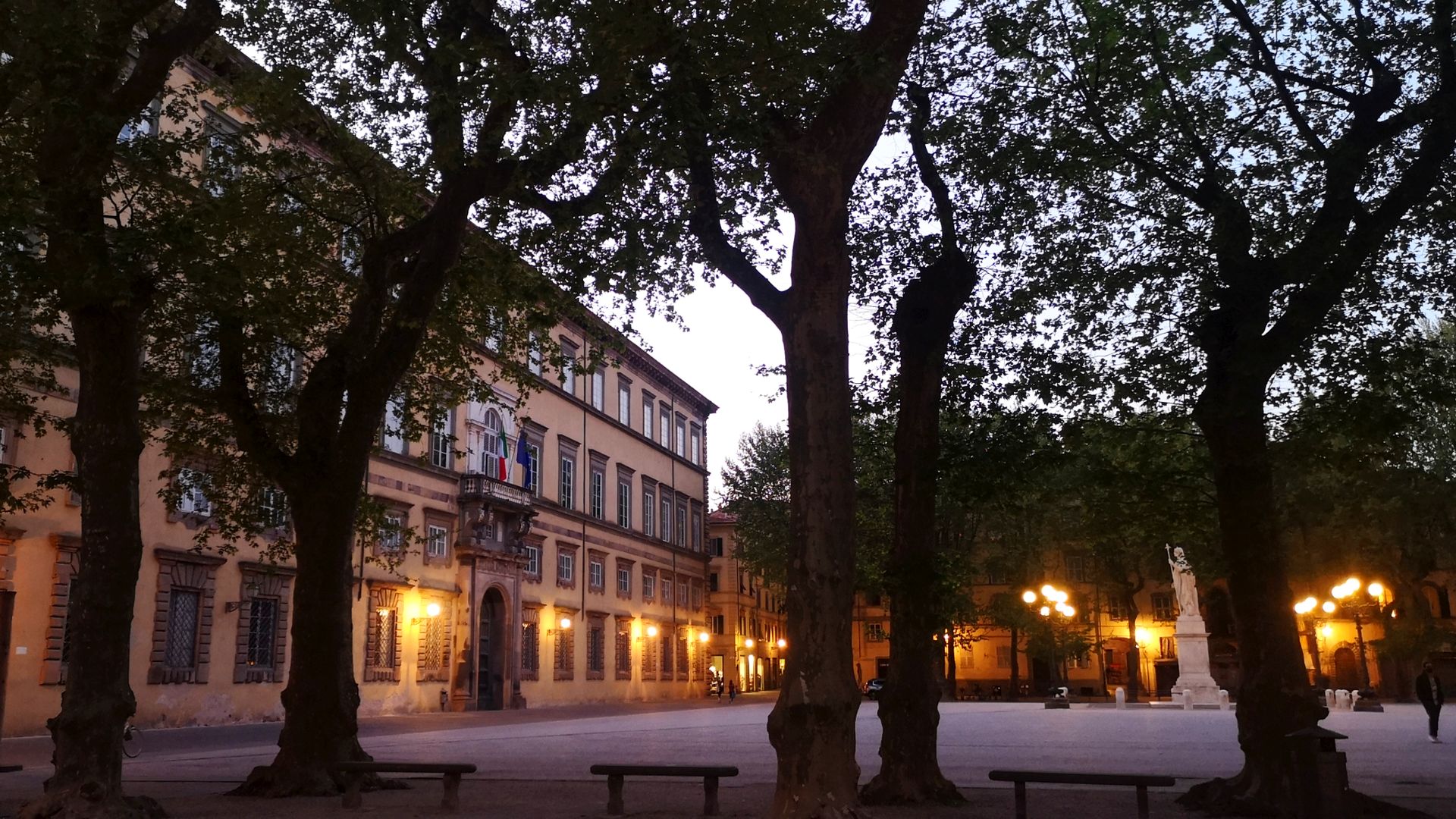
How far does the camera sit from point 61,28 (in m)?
10.4

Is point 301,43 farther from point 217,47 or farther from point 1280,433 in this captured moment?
point 1280,433

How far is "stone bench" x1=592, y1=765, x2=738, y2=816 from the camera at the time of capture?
37.2 feet

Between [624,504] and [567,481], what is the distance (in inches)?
241

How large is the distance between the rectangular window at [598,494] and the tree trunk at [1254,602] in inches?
1500

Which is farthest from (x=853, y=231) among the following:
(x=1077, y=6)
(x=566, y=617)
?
(x=566, y=617)

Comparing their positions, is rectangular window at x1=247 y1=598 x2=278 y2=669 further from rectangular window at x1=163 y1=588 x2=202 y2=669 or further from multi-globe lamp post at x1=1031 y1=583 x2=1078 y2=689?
multi-globe lamp post at x1=1031 y1=583 x2=1078 y2=689

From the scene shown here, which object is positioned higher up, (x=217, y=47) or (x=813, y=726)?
(x=217, y=47)

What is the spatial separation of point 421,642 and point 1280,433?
27409 mm

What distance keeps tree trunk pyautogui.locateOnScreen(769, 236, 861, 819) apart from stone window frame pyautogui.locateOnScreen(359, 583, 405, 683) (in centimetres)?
2600

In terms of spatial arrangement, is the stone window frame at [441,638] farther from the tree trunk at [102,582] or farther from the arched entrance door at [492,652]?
the tree trunk at [102,582]

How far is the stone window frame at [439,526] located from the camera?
3584 cm

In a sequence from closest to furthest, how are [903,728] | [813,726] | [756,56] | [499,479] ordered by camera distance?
[813,726], [756,56], [903,728], [499,479]

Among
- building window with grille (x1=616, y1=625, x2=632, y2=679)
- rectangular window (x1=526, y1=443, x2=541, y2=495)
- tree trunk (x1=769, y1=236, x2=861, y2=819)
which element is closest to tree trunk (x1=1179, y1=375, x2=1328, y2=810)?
tree trunk (x1=769, y1=236, x2=861, y2=819)

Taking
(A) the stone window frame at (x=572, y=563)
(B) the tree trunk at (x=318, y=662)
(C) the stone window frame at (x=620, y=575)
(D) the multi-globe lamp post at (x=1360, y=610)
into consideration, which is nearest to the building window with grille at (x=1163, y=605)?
(D) the multi-globe lamp post at (x=1360, y=610)
